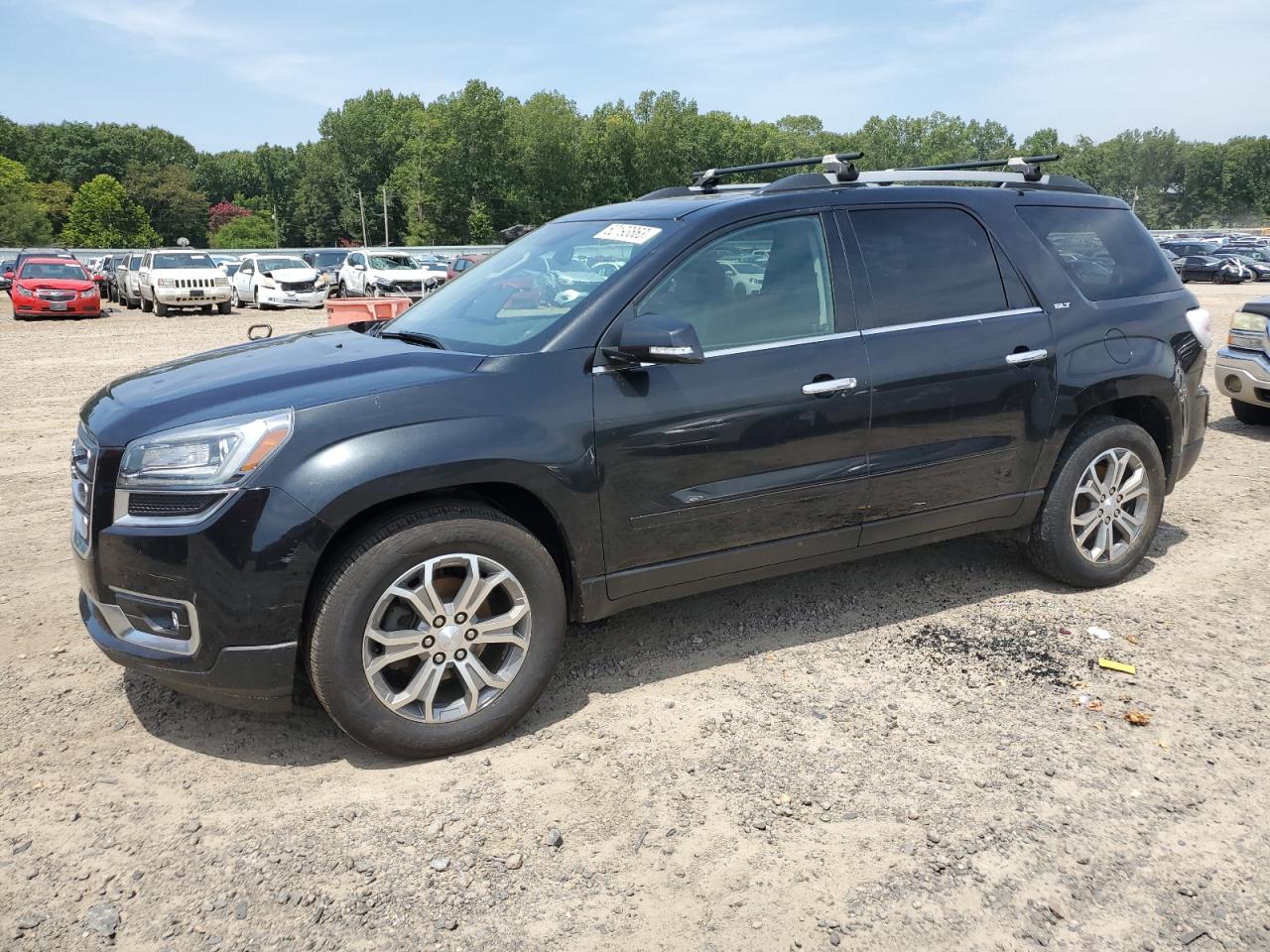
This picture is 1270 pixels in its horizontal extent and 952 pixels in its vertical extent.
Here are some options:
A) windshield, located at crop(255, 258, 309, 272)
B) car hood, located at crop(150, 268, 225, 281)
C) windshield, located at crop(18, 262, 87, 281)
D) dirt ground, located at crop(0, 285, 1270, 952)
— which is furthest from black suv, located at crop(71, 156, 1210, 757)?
windshield, located at crop(255, 258, 309, 272)

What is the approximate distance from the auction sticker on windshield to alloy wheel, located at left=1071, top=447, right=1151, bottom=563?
2.39 meters

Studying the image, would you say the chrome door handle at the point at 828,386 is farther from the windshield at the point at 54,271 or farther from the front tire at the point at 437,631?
the windshield at the point at 54,271

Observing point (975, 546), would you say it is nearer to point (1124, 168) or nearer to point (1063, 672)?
point (1063, 672)

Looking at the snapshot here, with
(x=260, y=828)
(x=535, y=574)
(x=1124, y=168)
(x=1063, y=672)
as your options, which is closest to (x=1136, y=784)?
(x=1063, y=672)

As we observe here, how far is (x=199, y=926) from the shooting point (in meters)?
2.60

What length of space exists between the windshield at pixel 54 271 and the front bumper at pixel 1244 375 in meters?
25.5

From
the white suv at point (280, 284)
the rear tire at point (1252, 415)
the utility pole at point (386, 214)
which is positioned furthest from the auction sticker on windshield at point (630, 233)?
the utility pole at point (386, 214)

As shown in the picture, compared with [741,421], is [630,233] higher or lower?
higher

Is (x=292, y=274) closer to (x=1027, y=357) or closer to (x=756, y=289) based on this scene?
(x=756, y=289)

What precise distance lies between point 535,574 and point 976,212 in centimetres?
268

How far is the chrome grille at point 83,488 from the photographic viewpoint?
10.7ft

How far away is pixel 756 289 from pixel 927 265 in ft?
2.90

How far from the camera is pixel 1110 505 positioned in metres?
4.83

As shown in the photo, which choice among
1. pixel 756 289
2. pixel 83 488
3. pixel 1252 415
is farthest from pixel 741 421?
pixel 1252 415
